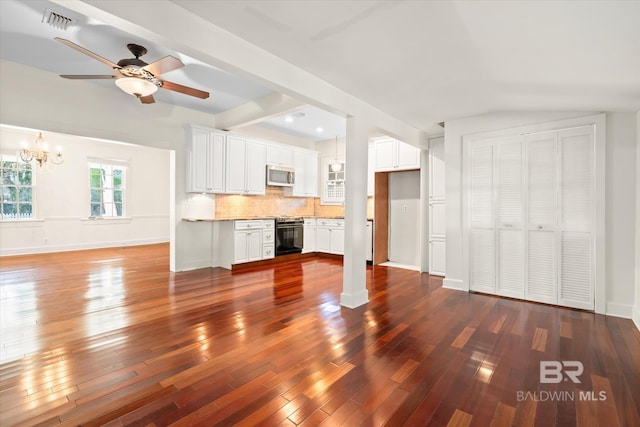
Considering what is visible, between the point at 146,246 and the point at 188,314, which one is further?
the point at 146,246

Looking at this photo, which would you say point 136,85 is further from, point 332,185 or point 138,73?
point 332,185

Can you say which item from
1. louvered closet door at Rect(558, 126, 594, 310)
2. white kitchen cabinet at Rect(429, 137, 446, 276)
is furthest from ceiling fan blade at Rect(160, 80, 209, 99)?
louvered closet door at Rect(558, 126, 594, 310)

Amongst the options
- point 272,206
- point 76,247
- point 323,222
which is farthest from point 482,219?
point 76,247

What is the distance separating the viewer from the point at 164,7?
1999 millimetres

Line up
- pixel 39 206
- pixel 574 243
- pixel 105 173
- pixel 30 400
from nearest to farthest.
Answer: pixel 30 400 → pixel 574 243 → pixel 39 206 → pixel 105 173

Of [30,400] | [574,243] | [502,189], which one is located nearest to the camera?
[30,400]

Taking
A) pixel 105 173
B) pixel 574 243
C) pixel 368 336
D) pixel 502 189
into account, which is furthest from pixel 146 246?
pixel 574 243

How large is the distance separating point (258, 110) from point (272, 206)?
8.91ft

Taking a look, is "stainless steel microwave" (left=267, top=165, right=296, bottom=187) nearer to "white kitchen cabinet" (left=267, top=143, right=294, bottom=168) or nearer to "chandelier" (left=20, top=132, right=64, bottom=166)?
"white kitchen cabinet" (left=267, top=143, right=294, bottom=168)

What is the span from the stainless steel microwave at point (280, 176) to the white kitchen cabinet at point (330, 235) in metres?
1.20

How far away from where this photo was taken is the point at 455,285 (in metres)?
4.53

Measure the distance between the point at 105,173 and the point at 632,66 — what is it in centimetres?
1075

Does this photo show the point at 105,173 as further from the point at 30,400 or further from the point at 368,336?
the point at 368,336

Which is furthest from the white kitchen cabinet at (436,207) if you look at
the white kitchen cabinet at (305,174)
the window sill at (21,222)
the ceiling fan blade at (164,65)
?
the window sill at (21,222)
